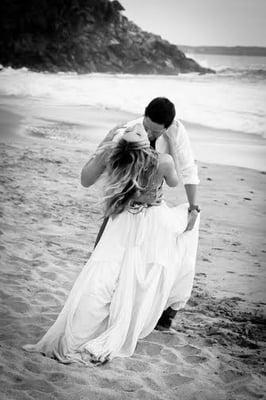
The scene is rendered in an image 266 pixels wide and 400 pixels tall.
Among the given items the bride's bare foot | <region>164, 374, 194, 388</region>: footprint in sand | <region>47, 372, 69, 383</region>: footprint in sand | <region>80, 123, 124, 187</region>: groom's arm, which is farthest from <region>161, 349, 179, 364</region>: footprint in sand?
<region>80, 123, 124, 187</region>: groom's arm

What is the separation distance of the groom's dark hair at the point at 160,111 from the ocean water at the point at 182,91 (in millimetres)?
1961

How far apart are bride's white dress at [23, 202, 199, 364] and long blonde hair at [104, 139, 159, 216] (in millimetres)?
121

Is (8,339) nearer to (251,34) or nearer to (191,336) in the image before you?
(191,336)

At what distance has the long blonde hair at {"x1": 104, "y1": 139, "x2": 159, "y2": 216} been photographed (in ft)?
7.75

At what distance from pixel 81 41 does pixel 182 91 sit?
1.08 meters

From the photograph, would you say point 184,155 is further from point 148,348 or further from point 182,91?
point 182,91

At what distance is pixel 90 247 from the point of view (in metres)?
4.04

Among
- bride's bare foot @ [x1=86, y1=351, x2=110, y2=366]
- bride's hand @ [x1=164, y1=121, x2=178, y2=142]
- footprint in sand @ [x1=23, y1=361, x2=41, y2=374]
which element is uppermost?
bride's hand @ [x1=164, y1=121, x2=178, y2=142]

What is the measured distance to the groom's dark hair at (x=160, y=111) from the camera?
2.53 meters

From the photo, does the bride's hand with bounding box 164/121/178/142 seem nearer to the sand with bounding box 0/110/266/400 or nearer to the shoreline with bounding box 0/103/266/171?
the sand with bounding box 0/110/266/400

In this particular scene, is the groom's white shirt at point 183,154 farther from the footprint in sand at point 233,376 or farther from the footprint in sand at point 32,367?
the footprint in sand at point 32,367

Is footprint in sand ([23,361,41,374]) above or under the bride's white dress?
under

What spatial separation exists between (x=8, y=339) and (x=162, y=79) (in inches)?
113

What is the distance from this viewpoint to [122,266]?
2.48m
